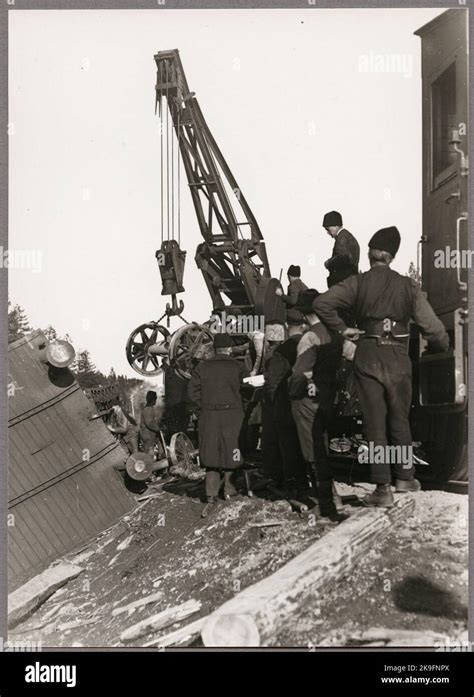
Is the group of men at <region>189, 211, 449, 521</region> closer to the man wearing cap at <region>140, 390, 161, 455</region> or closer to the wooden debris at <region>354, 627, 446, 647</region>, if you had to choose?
the wooden debris at <region>354, 627, 446, 647</region>

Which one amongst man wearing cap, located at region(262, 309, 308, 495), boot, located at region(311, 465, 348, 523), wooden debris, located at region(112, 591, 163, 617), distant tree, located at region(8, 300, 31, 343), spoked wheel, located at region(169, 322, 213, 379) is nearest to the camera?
wooden debris, located at region(112, 591, 163, 617)

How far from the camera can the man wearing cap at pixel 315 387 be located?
24.3ft

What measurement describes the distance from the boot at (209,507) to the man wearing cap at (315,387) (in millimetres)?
1302

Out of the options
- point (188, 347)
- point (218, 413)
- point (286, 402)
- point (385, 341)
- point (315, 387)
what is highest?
point (385, 341)

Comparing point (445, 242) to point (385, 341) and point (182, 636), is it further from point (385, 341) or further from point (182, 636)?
point (182, 636)

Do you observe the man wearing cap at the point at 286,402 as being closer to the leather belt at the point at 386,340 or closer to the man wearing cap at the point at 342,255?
the man wearing cap at the point at 342,255

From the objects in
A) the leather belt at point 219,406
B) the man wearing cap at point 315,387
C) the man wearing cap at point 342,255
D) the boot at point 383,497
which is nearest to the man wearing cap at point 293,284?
the man wearing cap at point 342,255

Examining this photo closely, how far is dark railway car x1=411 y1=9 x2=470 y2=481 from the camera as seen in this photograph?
7.06 meters

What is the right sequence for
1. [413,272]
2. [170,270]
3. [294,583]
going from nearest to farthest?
[294,583] → [413,272] → [170,270]

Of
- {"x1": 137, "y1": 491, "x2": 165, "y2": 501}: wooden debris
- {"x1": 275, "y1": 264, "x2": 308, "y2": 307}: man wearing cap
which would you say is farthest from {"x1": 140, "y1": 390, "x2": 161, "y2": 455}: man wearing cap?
{"x1": 275, "y1": 264, "x2": 308, "y2": 307}: man wearing cap

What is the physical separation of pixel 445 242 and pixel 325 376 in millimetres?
1545

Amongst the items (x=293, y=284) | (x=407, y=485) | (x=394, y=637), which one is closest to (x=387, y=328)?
(x=407, y=485)

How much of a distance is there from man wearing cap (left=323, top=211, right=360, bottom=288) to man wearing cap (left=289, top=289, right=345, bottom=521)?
57cm

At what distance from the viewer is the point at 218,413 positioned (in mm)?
8555
